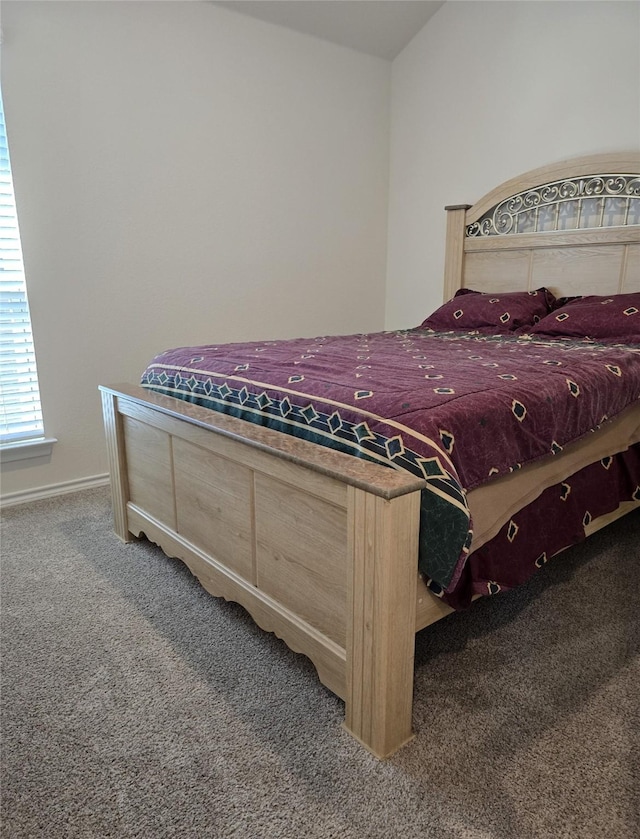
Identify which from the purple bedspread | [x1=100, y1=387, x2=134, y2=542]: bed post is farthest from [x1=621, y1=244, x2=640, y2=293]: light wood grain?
[x1=100, y1=387, x2=134, y2=542]: bed post

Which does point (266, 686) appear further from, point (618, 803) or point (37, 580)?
point (37, 580)

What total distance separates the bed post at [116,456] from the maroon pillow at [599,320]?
6.38 feet

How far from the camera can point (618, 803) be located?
1099mm

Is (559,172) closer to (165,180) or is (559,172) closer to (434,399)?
(165,180)

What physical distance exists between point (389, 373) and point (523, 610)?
0.85m

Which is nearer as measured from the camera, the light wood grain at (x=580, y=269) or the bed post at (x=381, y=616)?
the bed post at (x=381, y=616)

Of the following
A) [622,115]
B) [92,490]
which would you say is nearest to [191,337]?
[92,490]

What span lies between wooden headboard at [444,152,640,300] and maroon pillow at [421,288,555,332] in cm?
16

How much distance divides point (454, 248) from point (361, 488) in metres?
2.73

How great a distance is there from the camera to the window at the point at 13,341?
8.22ft

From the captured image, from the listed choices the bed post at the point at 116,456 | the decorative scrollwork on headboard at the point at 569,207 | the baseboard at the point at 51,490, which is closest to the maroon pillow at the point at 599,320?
the decorative scrollwork on headboard at the point at 569,207

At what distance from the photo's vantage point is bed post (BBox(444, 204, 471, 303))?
341cm

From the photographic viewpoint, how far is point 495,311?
2.90 metres

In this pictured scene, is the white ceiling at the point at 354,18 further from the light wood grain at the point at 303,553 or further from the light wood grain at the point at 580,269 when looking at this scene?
the light wood grain at the point at 303,553
